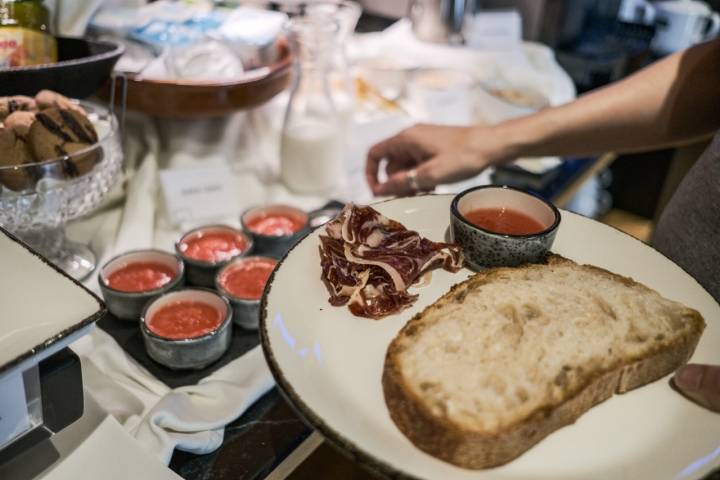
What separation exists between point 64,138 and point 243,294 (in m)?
0.40

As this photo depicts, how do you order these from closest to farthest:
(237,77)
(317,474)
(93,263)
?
(317,474) < (93,263) < (237,77)

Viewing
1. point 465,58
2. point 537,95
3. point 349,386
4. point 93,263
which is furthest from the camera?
point 465,58

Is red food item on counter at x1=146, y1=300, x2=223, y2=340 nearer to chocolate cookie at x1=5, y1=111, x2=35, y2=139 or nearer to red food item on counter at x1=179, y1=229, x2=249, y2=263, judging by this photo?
red food item on counter at x1=179, y1=229, x2=249, y2=263

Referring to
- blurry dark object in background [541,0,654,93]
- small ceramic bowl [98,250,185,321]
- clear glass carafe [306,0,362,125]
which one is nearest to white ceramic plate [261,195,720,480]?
small ceramic bowl [98,250,185,321]

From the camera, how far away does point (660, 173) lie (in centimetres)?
321

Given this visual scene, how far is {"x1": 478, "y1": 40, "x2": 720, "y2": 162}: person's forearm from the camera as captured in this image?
48.4 inches

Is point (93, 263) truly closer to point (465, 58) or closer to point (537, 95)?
point (537, 95)

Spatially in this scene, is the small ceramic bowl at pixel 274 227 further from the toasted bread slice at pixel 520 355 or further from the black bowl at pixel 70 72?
the toasted bread slice at pixel 520 355

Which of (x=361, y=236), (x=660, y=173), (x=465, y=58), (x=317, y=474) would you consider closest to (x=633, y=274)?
(x=361, y=236)

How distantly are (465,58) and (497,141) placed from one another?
1.09 metres

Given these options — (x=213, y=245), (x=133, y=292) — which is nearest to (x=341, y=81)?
(x=213, y=245)

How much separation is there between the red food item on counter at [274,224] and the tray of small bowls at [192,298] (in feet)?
0.07

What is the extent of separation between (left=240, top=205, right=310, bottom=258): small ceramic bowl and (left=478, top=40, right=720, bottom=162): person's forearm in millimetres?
430

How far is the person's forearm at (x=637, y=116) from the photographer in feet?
4.03
